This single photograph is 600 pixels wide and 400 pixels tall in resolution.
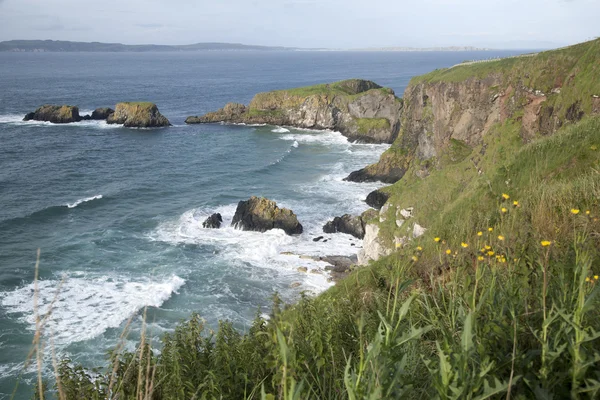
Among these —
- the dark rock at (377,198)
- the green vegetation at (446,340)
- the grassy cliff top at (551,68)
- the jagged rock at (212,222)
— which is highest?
the grassy cliff top at (551,68)

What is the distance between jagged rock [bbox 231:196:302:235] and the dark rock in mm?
8119

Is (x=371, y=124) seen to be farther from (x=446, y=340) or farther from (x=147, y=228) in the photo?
(x=446, y=340)

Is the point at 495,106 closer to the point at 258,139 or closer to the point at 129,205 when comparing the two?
the point at 129,205

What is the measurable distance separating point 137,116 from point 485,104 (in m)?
57.7

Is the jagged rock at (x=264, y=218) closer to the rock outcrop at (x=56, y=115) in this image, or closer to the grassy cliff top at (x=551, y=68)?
the grassy cliff top at (x=551, y=68)

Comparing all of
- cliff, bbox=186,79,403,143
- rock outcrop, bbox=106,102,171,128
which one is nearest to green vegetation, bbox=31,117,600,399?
cliff, bbox=186,79,403,143

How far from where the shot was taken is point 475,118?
121 feet

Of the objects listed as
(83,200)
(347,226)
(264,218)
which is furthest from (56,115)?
(347,226)

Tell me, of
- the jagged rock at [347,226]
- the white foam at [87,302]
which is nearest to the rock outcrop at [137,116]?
the jagged rock at [347,226]

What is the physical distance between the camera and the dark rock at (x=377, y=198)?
131 feet

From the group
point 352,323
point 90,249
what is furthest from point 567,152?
point 90,249

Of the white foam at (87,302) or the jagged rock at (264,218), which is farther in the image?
the jagged rock at (264,218)

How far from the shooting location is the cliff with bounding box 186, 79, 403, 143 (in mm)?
69250

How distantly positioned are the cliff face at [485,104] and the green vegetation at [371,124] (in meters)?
20.2
